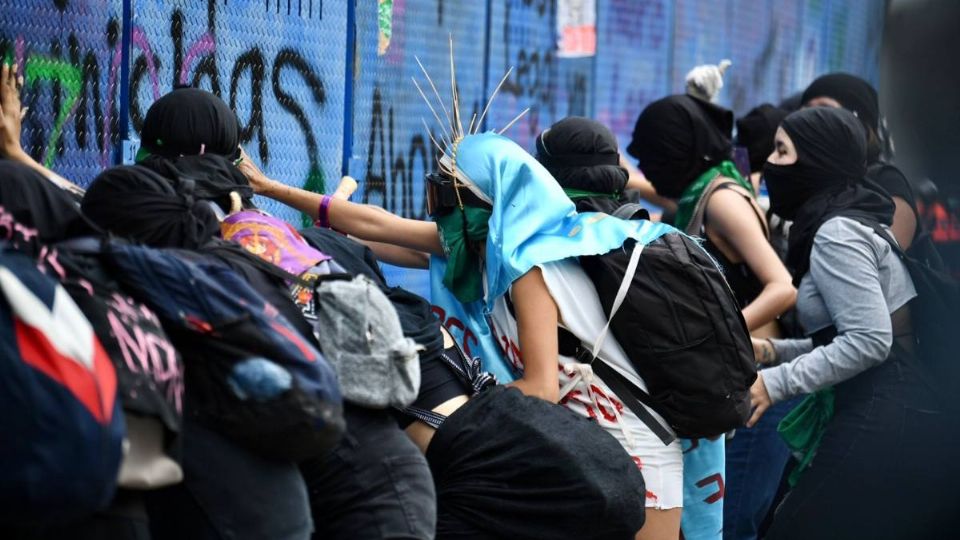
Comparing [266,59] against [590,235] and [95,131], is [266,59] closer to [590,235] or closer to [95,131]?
[95,131]

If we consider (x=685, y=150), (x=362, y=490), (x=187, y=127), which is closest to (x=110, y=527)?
(x=362, y=490)

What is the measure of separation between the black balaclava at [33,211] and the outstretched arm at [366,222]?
1591mm

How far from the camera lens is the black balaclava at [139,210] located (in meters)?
3.11

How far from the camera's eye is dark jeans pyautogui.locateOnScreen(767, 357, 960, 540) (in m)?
5.07

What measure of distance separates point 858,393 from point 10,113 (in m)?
3.02

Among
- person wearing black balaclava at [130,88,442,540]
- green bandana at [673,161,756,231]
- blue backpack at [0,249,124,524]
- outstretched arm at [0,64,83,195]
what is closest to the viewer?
blue backpack at [0,249,124,524]

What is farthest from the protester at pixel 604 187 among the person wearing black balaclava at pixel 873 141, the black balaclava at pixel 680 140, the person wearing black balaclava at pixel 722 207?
the person wearing black balaclava at pixel 873 141

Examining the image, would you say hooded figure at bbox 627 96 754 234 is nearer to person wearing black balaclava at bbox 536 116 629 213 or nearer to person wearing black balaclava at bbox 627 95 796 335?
person wearing black balaclava at bbox 627 95 796 335

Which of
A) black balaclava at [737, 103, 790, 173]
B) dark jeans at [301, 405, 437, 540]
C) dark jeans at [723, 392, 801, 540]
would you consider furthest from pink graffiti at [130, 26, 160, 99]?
black balaclava at [737, 103, 790, 173]

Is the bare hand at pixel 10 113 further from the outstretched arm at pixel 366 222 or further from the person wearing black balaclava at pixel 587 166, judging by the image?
the person wearing black balaclava at pixel 587 166

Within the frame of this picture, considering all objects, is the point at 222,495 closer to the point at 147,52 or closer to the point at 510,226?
the point at 510,226

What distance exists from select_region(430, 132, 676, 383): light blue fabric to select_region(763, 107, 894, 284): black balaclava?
1.18 metres

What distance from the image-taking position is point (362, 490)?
10.8ft

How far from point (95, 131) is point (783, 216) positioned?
2.64 meters
